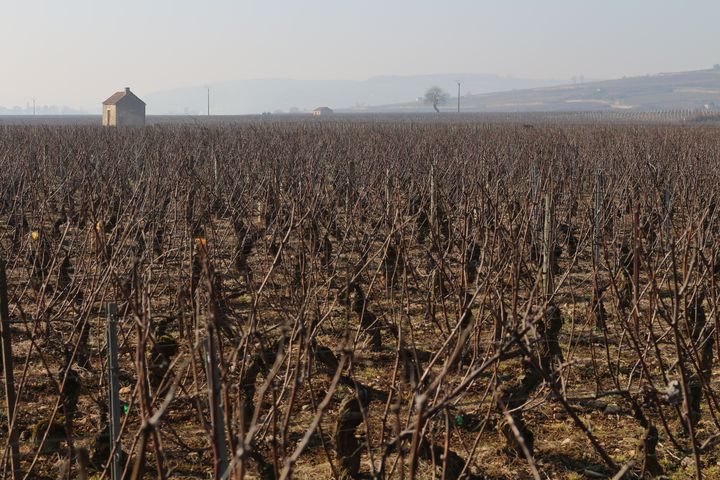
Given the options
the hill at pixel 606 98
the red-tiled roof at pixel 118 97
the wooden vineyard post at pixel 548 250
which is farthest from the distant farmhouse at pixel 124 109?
the hill at pixel 606 98

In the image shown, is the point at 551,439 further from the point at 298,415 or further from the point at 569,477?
the point at 298,415

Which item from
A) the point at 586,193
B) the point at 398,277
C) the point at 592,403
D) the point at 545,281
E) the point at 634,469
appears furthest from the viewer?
the point at 586,193

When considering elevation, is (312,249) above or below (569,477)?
above

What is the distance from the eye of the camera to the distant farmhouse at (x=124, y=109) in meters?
43.6

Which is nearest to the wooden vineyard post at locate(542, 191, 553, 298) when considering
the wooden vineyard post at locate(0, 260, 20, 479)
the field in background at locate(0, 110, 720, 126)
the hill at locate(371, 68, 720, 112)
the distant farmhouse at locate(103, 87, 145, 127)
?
the wooden vineyard post at locate(0, 260, 20, 479)

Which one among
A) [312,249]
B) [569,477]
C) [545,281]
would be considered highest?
[312,249]

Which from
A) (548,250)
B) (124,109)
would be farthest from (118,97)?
(548,250)

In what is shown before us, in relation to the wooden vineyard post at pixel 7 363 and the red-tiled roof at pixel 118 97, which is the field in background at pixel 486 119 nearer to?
the red-tiled roof at pixel 118 97

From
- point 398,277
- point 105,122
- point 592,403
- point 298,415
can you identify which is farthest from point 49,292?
point 105,122

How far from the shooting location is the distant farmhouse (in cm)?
4356

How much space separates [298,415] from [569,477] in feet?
4.75

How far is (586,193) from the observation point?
554 inches

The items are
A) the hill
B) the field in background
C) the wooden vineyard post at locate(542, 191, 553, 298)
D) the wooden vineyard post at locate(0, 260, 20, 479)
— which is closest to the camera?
the wooden vineyard post at locate(0, 260, 20, 479)

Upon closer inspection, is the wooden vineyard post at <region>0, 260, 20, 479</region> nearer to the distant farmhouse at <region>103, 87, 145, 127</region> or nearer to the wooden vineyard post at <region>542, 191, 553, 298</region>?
the wooden vineyard post at <region>542, 191, 553, 298</region>
